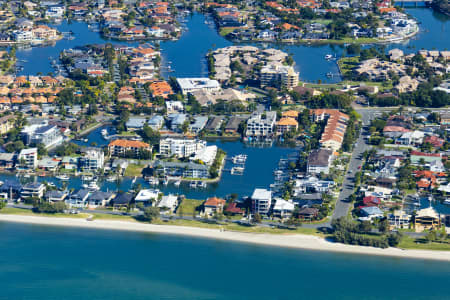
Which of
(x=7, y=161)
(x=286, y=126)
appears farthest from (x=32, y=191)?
(x=286, y=126)

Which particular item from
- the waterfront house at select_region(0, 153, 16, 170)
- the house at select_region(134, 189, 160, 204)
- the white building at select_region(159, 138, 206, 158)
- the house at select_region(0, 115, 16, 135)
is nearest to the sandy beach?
the house at select_region(134, 189, 160, 204)

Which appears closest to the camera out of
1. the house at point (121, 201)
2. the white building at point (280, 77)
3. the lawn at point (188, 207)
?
the lawn at point (188, 207)

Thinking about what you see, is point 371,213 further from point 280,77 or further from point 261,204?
point 280,77

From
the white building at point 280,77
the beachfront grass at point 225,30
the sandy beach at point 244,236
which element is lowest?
the sandy beach at point 244,236

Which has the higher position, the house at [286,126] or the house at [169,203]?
the house at [286,126]

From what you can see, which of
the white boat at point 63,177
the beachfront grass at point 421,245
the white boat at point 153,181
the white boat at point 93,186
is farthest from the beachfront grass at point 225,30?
the beachfront grass at point 421,245

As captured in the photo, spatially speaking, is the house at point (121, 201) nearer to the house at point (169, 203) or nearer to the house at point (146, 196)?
the house at point (146, 196)

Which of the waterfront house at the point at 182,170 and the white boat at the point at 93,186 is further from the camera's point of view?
the waterfront house at the point at 182,170
